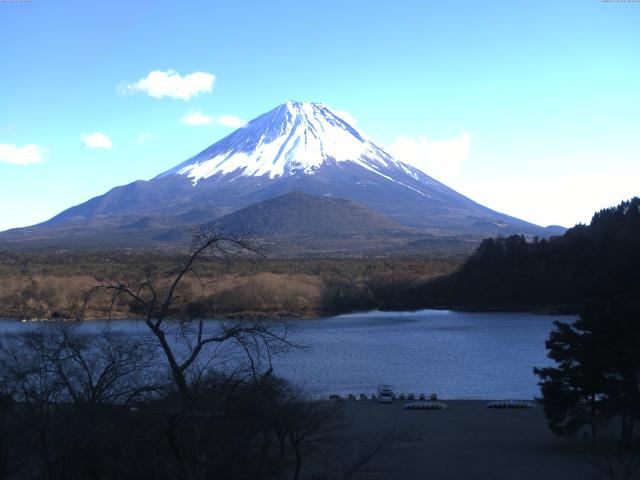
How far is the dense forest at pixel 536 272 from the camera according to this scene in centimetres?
4862

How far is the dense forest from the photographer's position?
48625mm

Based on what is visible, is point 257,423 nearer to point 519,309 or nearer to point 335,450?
point 335,450

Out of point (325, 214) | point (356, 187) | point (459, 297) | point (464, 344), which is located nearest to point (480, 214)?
point (356, 187)

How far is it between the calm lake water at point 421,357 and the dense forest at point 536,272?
8.31 metres

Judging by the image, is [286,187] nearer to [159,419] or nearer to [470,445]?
[470,445]

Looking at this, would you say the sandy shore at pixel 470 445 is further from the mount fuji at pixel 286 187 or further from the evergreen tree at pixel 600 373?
the mount fuji at pixel 286 187

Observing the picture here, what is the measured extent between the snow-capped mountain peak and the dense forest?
85.6m

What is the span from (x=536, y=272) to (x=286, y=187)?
263ft

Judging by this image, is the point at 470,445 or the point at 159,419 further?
the point at 470,445

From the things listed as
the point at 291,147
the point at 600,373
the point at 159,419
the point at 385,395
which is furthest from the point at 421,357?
the point at 291,147

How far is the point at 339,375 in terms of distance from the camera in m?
23.7

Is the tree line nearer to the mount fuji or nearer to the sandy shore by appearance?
the sandy shore

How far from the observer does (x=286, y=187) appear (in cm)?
12800

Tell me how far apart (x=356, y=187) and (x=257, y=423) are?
405 feet
